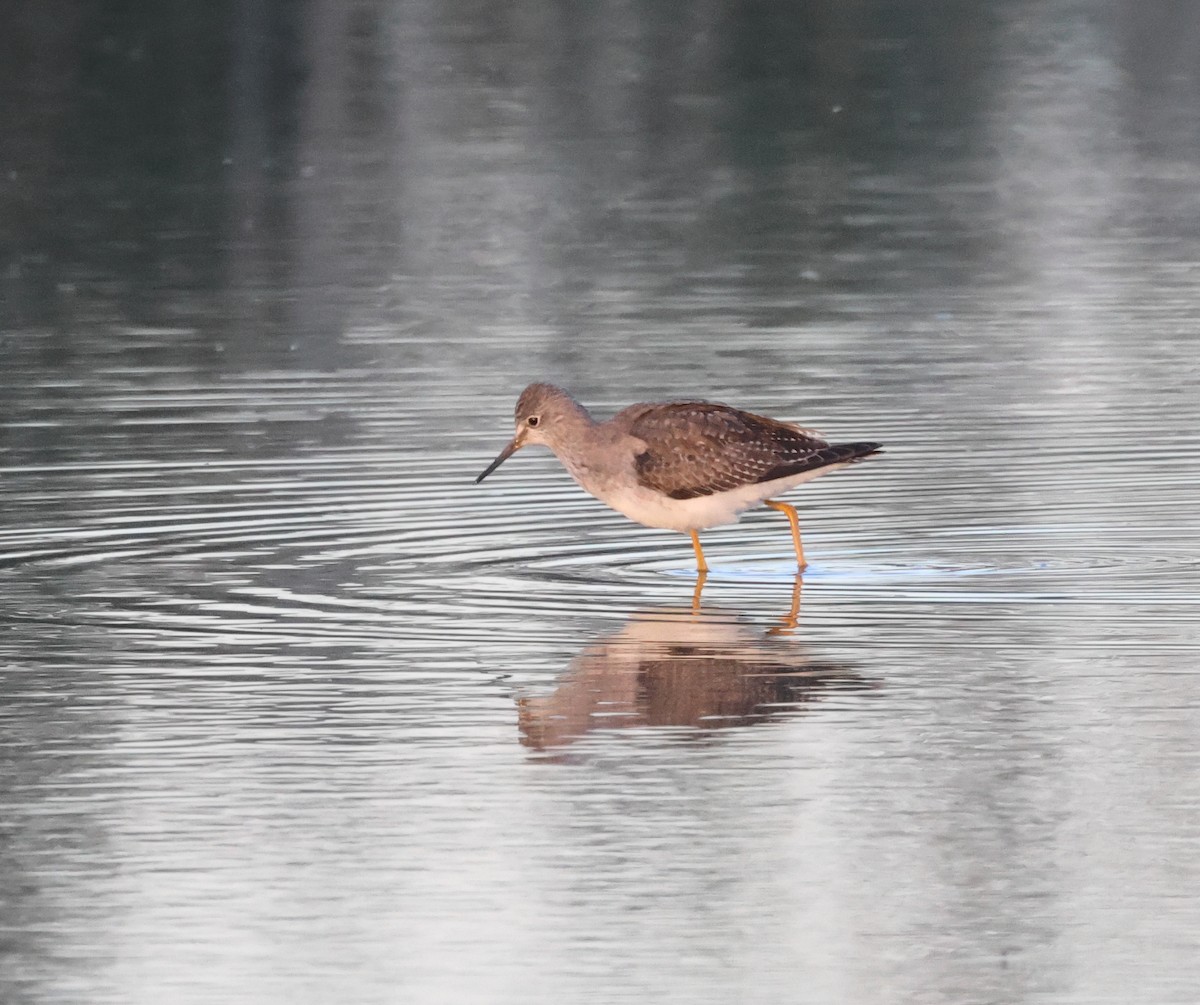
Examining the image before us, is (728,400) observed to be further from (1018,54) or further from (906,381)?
(1018,54)

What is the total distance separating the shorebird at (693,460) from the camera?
13.9m

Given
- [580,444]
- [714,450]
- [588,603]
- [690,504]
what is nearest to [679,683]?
[588,603]

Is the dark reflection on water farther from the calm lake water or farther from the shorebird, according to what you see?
the shorebird

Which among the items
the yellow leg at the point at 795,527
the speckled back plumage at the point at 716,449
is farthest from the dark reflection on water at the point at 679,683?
the speckled back plumage at the point at 716,449

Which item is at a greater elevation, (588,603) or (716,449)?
(716,449)

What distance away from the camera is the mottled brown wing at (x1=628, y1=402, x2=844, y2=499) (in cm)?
1390

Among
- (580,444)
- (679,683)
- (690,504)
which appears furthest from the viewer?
(580,444)

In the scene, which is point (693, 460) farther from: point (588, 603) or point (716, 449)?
point (588, 603)

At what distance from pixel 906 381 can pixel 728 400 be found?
58.5 inches

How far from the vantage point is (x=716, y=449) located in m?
14.0

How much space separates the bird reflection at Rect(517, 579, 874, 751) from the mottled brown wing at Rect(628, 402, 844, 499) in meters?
1.40

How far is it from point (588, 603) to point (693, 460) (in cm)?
126

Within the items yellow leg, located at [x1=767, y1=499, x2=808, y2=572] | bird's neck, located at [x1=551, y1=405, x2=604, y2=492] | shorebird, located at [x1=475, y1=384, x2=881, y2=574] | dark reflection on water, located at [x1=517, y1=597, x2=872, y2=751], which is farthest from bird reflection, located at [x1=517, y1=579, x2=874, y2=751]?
bird's neck, located at [x1=551, y1=405, x2=604, y2=492]

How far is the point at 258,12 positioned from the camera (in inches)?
2234
